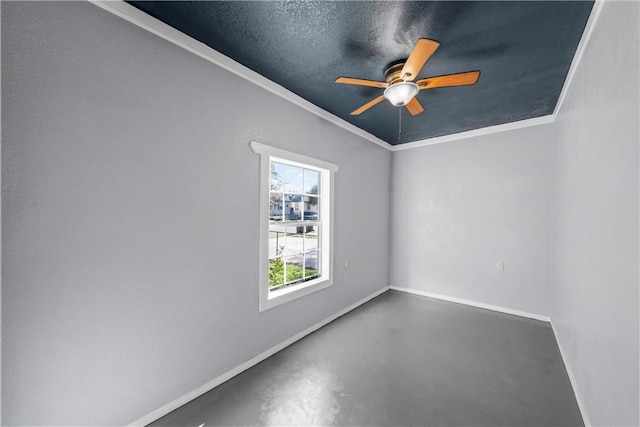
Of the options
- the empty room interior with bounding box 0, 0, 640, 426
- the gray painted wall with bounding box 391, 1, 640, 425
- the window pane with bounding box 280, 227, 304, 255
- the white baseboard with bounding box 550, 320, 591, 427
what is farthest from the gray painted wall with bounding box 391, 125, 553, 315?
the window pane with bounding box 280, 227, 304, 255

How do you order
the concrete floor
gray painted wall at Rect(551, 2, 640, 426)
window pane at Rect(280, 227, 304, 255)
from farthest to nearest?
1. window pane at Rect(280, 227, 304, 255)
2. the concrete floor
3. gray painted wall at Rect(551, 2, 640, 426)

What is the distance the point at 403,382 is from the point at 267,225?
174cm

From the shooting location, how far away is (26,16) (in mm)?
1208

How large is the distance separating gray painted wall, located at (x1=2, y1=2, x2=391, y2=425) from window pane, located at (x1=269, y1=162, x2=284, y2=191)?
0.37 meters

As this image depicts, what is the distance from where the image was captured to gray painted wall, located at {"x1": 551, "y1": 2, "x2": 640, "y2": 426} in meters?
1.07

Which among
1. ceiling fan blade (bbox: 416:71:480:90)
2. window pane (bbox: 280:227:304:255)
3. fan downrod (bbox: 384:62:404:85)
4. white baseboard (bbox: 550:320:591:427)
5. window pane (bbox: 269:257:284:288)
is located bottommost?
white baseboard (bbox: 550:320:591:427)

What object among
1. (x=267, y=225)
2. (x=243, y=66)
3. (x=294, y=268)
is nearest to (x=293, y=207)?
(x=267, y=225)

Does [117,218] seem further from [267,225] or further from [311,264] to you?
[311,264]

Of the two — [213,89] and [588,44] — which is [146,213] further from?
[588,44]

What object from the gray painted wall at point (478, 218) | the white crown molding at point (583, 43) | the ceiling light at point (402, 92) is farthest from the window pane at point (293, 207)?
the white crown molding at point (583, 43)

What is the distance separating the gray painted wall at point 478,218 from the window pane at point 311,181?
75.4 inches

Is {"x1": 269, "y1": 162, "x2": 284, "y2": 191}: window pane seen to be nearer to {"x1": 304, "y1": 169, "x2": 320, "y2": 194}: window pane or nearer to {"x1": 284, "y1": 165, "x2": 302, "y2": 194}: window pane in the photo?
{"x1": 284, "y1": 165, "x2": 302, "y2": 194}: window pane

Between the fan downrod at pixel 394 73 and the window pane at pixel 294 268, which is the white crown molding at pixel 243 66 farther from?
the window pane at pixel 294 268

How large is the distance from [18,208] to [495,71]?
10.9ft
